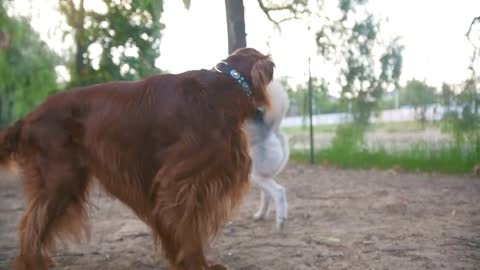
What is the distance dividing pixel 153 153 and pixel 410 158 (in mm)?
6470

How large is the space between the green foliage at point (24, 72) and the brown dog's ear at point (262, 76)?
5.68 metres

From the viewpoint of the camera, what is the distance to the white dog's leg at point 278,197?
4727mm

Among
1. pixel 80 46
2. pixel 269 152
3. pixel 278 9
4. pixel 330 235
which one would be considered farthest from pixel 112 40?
pixel 330 235

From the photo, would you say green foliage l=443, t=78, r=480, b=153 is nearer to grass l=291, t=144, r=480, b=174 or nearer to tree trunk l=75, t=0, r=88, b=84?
grass l=291, t=144, r=480, b=174

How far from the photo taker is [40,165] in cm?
323

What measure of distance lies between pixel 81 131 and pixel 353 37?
6200 millimetres

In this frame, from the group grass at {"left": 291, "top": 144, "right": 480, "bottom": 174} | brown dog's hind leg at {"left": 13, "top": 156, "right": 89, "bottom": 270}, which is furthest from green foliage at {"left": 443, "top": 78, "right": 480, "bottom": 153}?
brown dog's hind leg at {"left": 13, "top": 156, "right": 89, "bottom": 270}

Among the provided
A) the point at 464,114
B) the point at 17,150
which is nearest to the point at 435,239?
the point at 17,150

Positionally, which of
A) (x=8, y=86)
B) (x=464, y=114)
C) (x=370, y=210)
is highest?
(x=8, y=86)

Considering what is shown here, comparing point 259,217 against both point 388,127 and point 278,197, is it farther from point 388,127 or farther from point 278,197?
point 388,127

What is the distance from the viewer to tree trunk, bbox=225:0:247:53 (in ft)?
17.5

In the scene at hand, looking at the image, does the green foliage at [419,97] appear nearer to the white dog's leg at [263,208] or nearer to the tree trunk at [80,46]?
the white dog's leg at [263,208]

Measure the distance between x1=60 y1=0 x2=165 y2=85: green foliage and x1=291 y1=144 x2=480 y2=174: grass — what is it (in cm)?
345

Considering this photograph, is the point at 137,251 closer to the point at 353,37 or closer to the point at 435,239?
the point at 435,239
